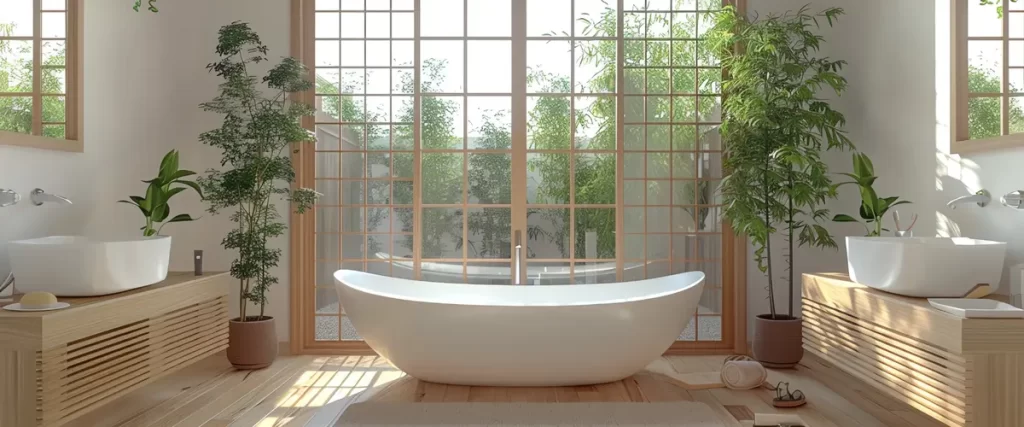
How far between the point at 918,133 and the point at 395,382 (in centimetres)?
308

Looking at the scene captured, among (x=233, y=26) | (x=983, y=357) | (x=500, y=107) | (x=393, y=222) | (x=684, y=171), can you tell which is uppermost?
(x=233, y=26)

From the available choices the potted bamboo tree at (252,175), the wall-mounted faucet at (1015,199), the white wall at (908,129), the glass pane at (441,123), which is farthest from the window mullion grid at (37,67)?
the wall-mounted faucet at (1015,199)

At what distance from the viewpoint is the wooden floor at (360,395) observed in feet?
11.2

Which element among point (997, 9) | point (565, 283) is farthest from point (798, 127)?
point (565, 283)

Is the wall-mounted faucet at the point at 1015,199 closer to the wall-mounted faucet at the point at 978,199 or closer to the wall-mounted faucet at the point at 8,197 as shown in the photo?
the wall-mounted faucet at the point at 978,199

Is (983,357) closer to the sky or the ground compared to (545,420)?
closer to the sky

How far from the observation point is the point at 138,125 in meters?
4.39

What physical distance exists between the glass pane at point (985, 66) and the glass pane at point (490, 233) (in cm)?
270

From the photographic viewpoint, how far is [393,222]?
16.3 ft

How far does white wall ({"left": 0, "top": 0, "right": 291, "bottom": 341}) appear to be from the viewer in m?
3.57

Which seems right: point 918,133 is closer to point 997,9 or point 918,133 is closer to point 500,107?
point 997,9

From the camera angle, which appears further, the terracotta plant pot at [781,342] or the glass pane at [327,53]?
the glass pane at [327,53]

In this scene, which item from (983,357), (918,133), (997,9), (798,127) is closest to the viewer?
(983,357)

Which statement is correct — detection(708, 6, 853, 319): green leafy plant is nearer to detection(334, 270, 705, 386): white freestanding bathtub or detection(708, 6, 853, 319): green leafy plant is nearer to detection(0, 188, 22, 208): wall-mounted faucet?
detection(334, 270, 705, 386): white freestanding bathtub
